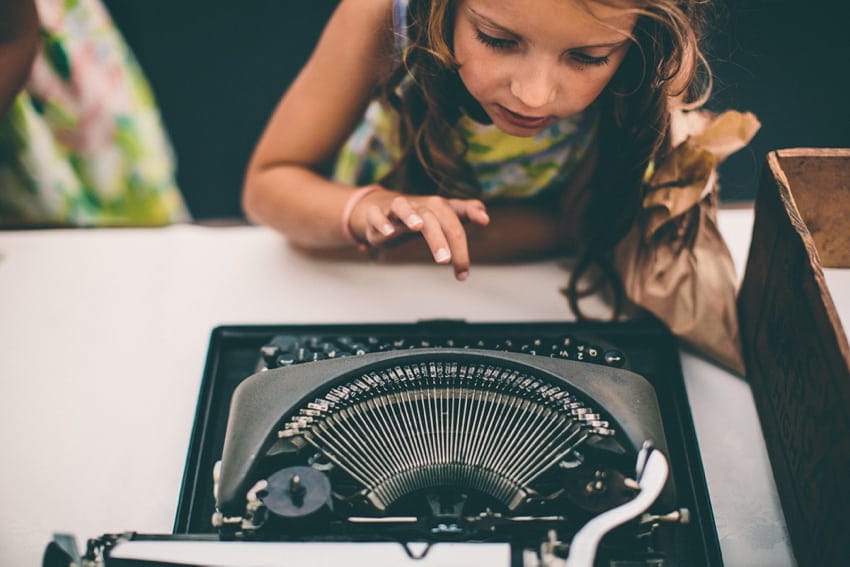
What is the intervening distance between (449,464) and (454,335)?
8.3 inches

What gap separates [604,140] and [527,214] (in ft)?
0.57

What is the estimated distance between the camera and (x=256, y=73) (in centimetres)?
244

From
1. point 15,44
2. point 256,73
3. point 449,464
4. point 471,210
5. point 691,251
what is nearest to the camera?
point 449,464

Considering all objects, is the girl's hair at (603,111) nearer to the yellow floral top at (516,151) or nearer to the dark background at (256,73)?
the yellow floral top at (516,151)

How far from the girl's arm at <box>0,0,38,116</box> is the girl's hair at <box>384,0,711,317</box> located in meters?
0.52

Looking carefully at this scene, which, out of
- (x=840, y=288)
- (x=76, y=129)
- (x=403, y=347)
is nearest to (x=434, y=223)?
(x=403, y=347)

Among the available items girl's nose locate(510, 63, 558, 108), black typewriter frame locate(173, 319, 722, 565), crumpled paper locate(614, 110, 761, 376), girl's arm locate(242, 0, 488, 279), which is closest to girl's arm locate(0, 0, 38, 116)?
girl's arm locate(242, 0, 488, 279)

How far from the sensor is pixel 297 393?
88cm

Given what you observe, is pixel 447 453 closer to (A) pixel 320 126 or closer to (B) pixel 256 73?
(A) pixel 320 126

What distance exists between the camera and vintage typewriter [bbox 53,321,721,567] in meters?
0.79

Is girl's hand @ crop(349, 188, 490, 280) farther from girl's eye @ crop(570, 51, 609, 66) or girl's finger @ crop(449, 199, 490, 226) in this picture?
girl's eye @ crop(570, 51, 609, 66)

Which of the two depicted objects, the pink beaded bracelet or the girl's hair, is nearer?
the girl's hair

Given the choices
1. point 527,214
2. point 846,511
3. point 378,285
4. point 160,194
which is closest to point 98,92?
point 160,194

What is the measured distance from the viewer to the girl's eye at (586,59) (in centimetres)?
93
